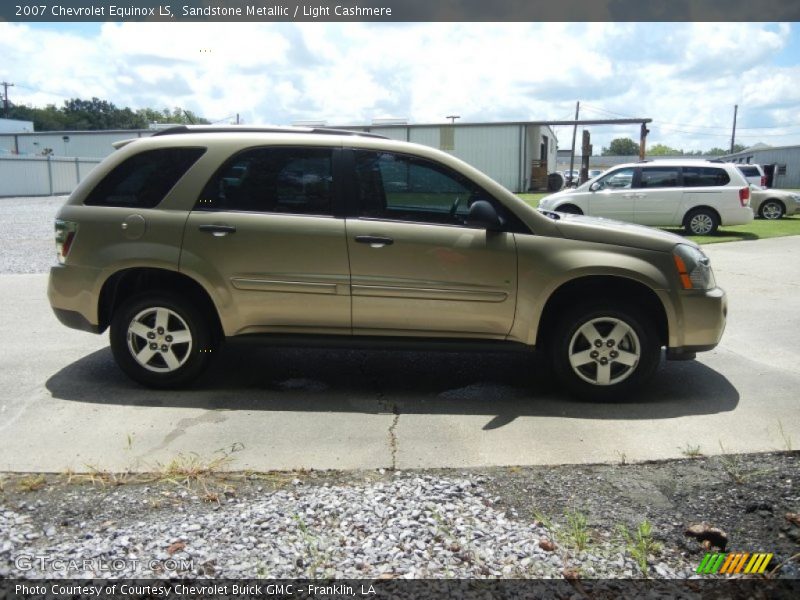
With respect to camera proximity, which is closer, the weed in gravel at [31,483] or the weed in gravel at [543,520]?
the weed in gravel at [543,520]

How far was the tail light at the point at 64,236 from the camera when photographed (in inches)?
203

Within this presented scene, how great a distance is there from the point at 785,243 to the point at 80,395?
14478 mm

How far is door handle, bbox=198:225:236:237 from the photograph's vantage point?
16.3ft

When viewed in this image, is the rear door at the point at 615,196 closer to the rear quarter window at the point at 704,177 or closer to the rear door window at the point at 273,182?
the rear quarter window at the point at 704,177

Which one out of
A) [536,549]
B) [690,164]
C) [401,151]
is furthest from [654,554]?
[690,164]

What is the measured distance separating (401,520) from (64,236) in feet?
11.5

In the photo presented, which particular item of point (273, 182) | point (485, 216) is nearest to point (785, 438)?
point (485, 216)

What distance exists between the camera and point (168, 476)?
3.69 metres

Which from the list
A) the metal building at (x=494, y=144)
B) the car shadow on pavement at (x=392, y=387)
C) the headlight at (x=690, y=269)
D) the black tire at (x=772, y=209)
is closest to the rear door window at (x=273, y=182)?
the car shadow on pavement at (x=392, y=387)

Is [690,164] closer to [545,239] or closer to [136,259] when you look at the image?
[545,239]

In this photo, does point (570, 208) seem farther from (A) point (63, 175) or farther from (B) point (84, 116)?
(B) point (84, 116)

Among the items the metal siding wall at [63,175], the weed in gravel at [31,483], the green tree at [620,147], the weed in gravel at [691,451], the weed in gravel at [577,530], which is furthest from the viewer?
the green tree at [620,147]

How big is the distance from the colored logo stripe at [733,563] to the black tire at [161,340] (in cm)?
360

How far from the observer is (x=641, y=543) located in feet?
9.82
